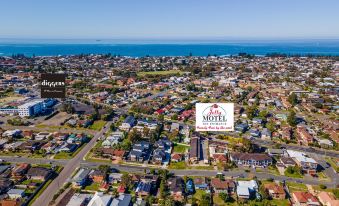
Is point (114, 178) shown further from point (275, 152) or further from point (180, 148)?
point (275, 152)

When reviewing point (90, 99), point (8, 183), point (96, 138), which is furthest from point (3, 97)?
point (8, 183)

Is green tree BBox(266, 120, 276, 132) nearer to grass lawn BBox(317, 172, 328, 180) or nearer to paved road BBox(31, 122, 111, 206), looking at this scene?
grass lawn BBox(317, 172, 328, 180)

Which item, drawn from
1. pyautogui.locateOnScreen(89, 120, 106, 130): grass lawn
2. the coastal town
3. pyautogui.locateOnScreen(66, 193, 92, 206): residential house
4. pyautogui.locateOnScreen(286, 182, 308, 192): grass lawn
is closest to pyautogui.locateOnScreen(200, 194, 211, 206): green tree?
the coastal town

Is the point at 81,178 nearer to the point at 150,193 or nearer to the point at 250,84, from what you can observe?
the point at 150,193

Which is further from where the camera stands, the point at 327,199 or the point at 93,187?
the point at 93,187

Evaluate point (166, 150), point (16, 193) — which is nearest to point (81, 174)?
point (16, 193)

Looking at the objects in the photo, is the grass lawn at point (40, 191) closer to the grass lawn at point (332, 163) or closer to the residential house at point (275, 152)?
the residential house at point (275, 152)
